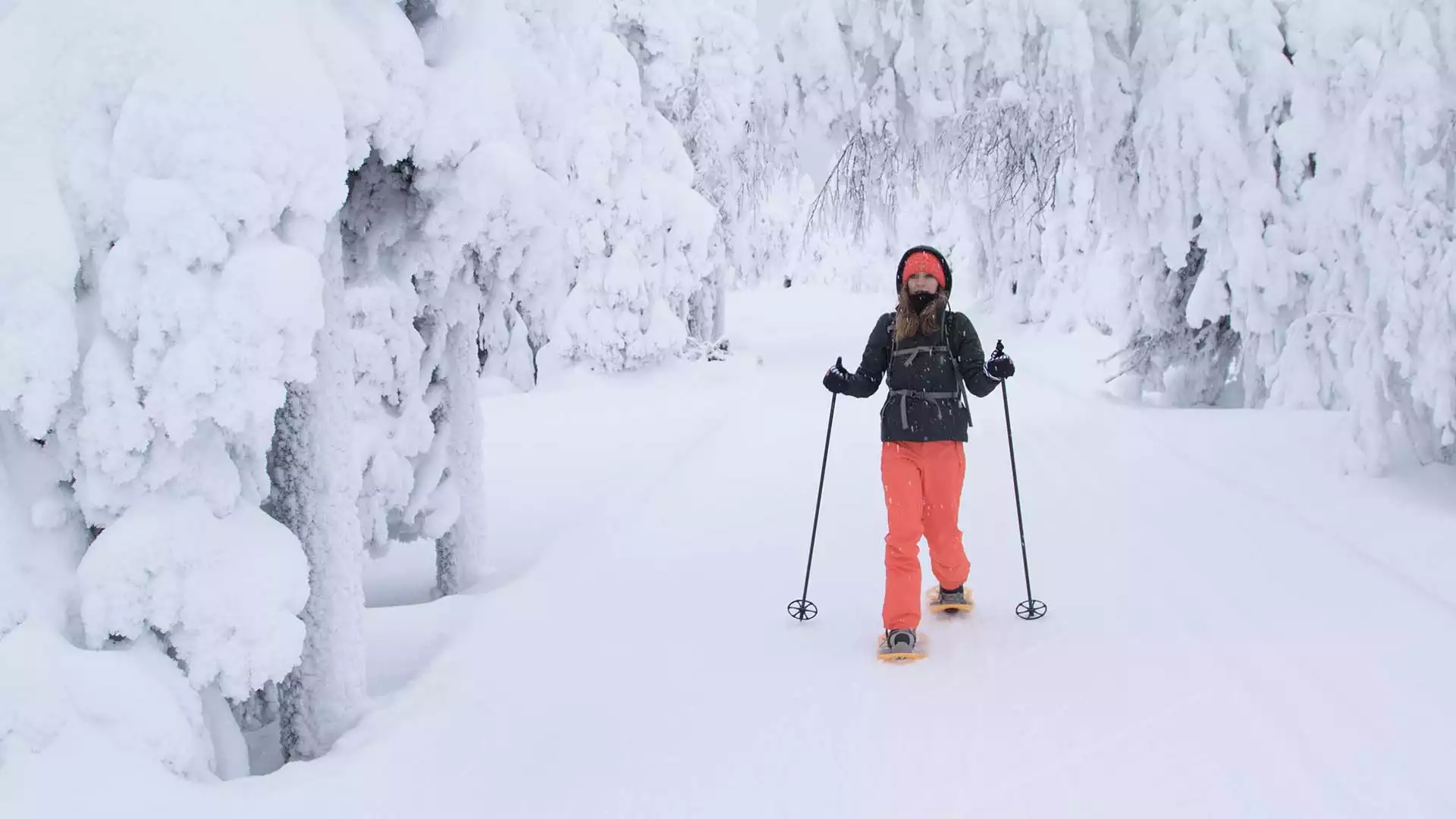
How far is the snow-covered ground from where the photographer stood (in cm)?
354

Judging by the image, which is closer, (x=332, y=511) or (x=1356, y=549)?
(x=332, y=511)

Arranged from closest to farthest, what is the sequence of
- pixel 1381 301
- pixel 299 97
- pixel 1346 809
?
1. pixel 1346 809
2. pixel 299 97
3. pixel 1381 301

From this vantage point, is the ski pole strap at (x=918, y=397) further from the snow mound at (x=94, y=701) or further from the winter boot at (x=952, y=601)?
the snow mound at (x=94, y=701)

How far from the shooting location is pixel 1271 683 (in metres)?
4.34

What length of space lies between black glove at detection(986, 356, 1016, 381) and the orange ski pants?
401mm

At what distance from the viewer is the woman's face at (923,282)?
17.6ft

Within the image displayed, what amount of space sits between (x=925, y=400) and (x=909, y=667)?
4.39 ft

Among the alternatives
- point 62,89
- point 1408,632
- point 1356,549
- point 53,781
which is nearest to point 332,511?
point 53,781

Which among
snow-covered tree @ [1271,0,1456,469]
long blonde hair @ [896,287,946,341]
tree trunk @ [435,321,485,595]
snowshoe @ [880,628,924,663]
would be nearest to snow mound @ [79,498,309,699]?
tree trunk @ [435,321,485,595]

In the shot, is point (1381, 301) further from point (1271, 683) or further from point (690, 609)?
point (690, 609)

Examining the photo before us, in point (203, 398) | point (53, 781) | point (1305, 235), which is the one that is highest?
point (1305, 235)

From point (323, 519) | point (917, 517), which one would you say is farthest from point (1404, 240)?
point (323, 519)

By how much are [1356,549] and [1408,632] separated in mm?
1609

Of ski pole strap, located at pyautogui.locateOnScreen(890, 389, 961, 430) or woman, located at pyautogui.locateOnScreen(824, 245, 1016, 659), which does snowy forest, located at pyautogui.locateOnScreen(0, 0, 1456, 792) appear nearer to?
woman, located at pyautogui.locateOnScreen(824, 245, 1016, 659)
